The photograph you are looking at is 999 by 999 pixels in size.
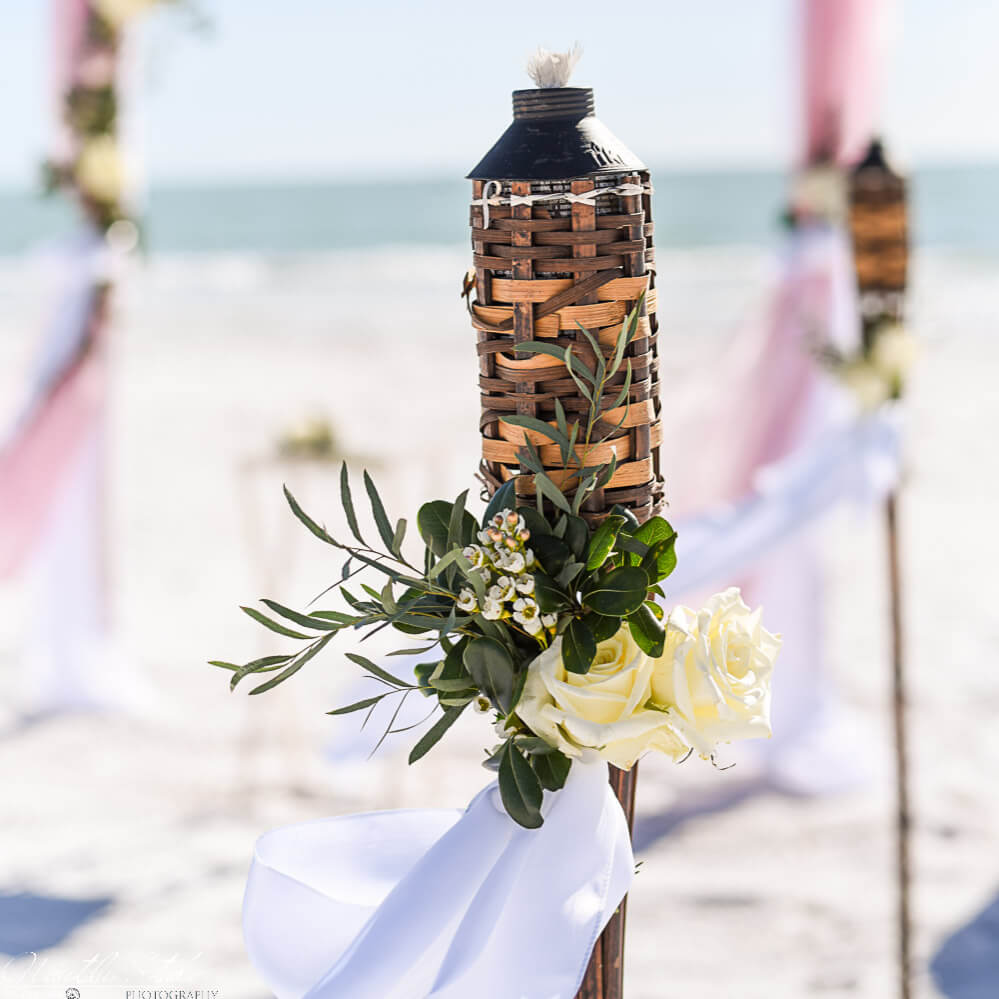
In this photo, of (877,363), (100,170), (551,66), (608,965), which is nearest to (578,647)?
(608,965)

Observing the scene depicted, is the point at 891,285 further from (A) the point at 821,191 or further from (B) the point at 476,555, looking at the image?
(B) the point at 476,555

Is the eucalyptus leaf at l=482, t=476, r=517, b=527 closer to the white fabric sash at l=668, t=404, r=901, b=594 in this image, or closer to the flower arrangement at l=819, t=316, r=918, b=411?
the white fabric sash at l=668, t=404, r=901, b=594

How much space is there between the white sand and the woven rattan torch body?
753 millimetres

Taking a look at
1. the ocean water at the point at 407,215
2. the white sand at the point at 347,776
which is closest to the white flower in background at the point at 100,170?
the white sand at the point at 347,776

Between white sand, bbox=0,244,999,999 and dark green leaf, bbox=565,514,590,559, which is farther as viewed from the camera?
white sand, bbox=0,244,999,999

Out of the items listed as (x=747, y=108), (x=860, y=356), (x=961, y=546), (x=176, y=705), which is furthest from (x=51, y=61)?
(x=747, y=108)

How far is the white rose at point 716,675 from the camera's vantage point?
2.08 feet

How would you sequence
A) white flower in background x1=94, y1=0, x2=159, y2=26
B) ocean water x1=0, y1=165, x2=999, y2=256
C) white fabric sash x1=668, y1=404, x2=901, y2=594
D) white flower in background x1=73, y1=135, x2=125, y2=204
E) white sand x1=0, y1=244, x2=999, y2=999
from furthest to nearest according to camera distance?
ocean water x1=0, y1=165, x2=999, y2=256
white flower in background x1=73, y1=135, x2=125, y2=204
white flower in background x1=94, y1=0, x2=159, y2=26
white sand x1=0, y1=244, x2=999, y2=999
white fabric sash x1=668, y1=404, x2=901, y2=594

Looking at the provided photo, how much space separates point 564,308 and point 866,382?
4.62ft

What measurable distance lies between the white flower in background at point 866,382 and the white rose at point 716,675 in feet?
4.37

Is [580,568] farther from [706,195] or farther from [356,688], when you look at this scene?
[706,195]

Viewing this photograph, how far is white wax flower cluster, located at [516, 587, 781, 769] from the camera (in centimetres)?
63

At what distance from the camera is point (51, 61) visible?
299 centimetres

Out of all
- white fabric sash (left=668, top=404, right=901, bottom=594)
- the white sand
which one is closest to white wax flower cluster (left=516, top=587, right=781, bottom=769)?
the white sand
